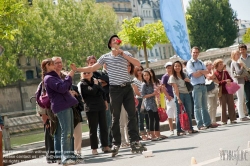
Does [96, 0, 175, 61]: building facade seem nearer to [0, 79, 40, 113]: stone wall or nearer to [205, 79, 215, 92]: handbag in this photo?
[0, 79, 40, 113]: stone wall

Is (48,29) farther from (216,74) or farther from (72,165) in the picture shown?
(72,165)

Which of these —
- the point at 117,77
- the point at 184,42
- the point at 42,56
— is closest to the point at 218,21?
the point at 42,56

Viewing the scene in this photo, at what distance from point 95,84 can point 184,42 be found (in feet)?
19.5

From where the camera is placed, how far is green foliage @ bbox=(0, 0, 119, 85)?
2576 inches

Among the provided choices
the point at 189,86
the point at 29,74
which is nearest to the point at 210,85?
the point at 189,86

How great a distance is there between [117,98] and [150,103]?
150 inches

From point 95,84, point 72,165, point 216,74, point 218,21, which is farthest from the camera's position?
point 218,21

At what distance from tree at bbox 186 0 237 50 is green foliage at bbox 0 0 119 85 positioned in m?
30.6

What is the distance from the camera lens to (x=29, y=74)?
316 feet

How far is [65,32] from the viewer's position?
69.4 metres

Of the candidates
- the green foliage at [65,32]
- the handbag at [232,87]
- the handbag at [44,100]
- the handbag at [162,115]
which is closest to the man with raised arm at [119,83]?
the handbag at [44,100]

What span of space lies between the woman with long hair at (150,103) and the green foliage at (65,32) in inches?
1861

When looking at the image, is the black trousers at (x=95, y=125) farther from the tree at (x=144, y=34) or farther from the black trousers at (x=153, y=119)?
the tree at (x=144, y=34)

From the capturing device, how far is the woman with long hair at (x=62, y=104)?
37.0ft
